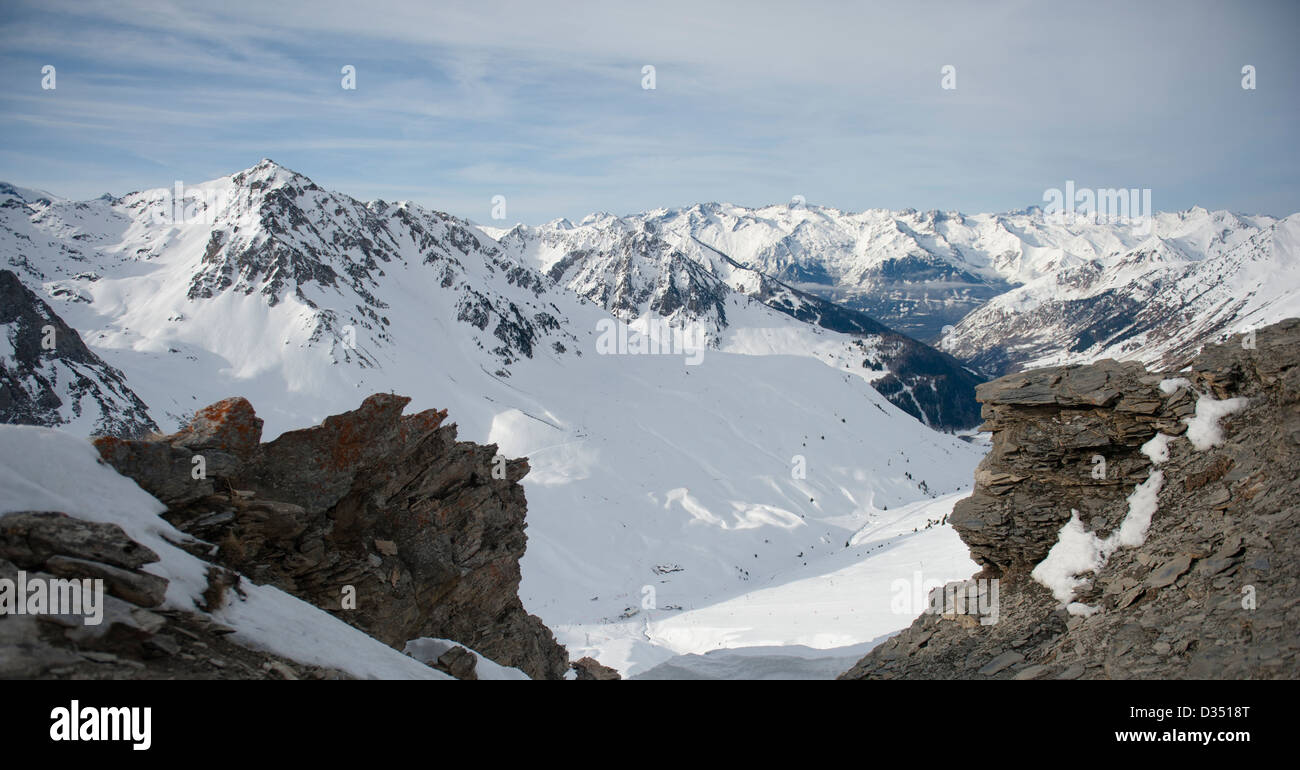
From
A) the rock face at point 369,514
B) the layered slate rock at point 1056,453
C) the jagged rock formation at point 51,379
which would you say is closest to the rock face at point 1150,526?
the layered slate rock at point 1056,453

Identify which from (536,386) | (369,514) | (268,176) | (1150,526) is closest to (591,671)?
(369,514)

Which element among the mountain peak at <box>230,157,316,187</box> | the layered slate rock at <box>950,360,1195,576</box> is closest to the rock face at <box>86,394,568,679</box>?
the layered slate rock at <box>950,360,1195,576</box>

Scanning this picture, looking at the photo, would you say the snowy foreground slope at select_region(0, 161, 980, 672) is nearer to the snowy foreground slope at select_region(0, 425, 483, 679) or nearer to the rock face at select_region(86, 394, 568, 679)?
the rock face at select_region(86, 394, 568, 679)

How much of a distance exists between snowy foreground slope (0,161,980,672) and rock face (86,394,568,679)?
15473 millimetres

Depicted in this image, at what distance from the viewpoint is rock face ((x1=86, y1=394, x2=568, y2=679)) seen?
11.6 metres

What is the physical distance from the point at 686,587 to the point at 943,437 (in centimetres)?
8818

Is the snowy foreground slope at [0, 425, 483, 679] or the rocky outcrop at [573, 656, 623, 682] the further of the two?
the rocky outcrop at [573, 656, 623, 682]

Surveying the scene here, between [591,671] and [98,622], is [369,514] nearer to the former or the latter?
[98,622]

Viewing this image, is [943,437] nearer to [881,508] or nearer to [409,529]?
[881,508]

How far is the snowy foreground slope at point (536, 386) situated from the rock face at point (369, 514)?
15.5m

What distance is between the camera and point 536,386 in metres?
110

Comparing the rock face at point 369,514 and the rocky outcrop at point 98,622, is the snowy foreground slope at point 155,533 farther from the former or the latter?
the rock face at point 369,514

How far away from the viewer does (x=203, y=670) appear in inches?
307

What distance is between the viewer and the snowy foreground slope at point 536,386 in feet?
188
